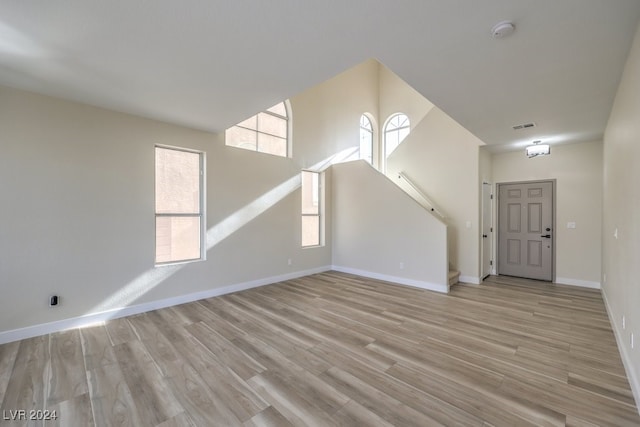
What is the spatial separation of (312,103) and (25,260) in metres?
5.18

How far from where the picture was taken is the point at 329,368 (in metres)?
2.37

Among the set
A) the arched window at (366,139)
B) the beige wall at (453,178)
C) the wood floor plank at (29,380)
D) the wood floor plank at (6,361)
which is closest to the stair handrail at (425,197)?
the beige wall at (453,178)

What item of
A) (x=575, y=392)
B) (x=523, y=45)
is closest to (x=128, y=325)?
(x=575, y=392)

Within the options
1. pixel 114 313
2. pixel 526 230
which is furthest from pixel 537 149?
pixel 114 313

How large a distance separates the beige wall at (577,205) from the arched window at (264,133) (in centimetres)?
505

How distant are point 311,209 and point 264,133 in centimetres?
192

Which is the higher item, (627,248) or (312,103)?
(312,103)

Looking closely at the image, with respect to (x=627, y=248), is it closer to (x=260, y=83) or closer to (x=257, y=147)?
(x=260, y=83)

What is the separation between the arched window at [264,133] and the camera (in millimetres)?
4734

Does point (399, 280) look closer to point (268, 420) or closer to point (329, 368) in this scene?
point (329, 368)

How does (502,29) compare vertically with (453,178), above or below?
above

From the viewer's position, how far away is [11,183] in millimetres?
2834

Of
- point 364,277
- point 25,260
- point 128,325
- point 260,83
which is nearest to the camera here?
point 260,83

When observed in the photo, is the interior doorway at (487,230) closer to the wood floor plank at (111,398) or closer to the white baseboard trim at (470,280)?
the white baseboard trim at (470,280)
